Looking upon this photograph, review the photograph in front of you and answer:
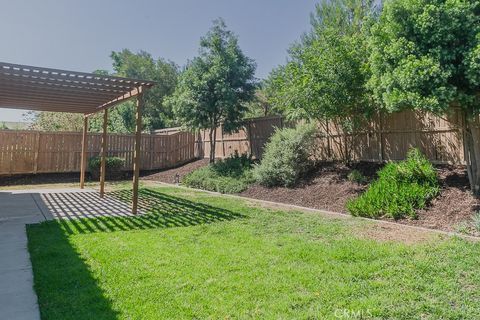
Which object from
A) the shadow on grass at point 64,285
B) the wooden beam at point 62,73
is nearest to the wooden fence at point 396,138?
the wooden beam at point 62,73

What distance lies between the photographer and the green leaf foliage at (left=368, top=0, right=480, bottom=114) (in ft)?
16.7

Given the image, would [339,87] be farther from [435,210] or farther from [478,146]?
[435,210]

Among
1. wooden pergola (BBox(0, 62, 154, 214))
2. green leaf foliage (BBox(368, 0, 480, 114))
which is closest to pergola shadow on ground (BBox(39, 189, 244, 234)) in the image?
wooden pergola (BBox(0, 62, 154, 214))

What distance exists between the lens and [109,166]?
43.3 feet

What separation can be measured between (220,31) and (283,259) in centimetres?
1110

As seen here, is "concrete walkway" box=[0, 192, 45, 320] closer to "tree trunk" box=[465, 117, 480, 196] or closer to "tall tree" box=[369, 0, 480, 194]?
A: "tall tree" box=[369, 0, 480, 194]

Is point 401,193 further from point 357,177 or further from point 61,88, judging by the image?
point 61,88

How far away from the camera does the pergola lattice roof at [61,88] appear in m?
5.72

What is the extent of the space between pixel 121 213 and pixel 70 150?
8542mm

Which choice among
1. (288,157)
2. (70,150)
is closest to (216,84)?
(288,157)

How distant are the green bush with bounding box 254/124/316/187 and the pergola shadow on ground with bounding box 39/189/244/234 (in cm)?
249

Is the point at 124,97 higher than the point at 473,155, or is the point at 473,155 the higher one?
the point at 124,97

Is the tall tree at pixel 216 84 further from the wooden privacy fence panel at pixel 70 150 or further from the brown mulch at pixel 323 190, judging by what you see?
the brown mulch at pixel 323 190

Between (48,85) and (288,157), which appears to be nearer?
(48,85)
